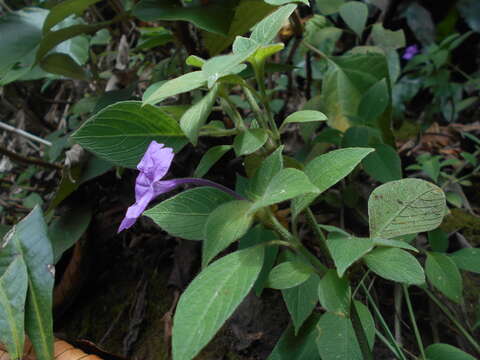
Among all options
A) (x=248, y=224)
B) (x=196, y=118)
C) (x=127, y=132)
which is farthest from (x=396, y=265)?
(x=127, y=132)

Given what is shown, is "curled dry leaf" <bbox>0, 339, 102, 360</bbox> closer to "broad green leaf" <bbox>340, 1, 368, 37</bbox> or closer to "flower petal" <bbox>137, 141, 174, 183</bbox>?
"flower petal" <bbox>137, 141, 174, 183</bbox>

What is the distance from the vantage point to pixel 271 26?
507 millimetres

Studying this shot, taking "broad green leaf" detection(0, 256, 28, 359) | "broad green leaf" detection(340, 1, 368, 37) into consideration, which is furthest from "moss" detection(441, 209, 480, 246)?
"broad green leaf" detection(0, 256, 28, 359)

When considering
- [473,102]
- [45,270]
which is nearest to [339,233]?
[45,270]

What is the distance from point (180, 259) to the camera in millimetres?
1009

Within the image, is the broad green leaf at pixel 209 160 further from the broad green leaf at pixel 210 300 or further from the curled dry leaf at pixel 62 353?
the curled dry leaf at pixel 62 353

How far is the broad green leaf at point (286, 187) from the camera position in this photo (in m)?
0.40

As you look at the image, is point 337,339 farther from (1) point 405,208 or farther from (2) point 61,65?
(2) point 61,65

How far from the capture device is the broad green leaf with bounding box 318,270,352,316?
0.45 m

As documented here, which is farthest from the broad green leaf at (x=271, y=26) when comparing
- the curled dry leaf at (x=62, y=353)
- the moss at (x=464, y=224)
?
the moss at (x=464, y=224)

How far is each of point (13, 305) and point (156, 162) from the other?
1.19 ft

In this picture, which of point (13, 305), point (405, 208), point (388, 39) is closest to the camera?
point (405, 208)

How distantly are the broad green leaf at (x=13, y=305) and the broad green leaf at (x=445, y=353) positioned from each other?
2.04 feet

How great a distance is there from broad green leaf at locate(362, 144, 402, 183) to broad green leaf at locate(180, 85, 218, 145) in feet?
Answer: 1.43
